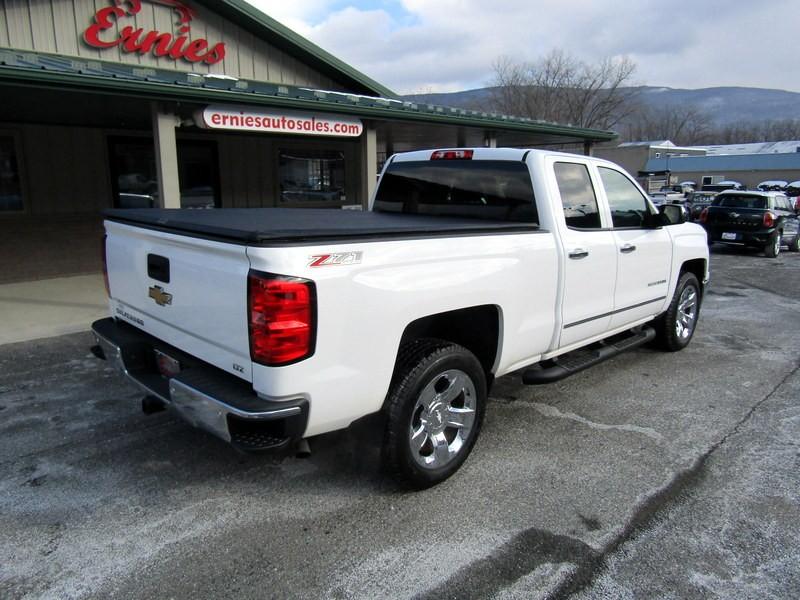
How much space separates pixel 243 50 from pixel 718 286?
970cm

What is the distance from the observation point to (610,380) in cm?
523

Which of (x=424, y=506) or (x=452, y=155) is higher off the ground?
(x=452, y=155)

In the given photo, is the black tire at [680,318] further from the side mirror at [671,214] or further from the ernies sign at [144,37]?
the ernies sign at [144,37]

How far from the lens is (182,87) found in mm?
6914

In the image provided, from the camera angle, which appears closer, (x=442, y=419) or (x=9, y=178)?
(x=442, y=419)

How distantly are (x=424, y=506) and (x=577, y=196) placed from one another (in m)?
2.50

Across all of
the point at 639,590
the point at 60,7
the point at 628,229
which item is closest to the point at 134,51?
the point at 60,7

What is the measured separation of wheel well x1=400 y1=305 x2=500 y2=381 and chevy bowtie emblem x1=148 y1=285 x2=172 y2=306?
1.35m

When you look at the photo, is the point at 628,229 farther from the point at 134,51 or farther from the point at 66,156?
the point at 66,156

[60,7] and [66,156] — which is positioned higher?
[60,7]

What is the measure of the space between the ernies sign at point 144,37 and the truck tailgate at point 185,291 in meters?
7.23

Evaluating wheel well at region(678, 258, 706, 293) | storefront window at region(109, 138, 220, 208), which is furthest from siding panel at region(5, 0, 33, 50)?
wheel well at region(678, 258, 706, 293)

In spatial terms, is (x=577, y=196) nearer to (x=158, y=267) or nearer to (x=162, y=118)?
(x=158, y=267)

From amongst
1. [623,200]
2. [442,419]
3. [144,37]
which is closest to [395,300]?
[442,419]
